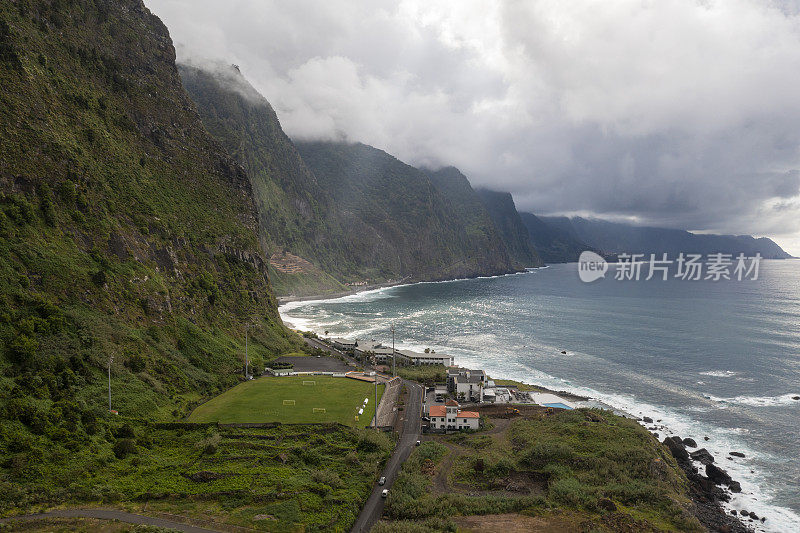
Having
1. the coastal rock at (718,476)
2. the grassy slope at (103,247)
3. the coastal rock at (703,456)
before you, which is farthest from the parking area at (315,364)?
the coastal rock at (718,476)

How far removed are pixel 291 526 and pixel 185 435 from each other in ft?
63.4

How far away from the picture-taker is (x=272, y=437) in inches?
1714

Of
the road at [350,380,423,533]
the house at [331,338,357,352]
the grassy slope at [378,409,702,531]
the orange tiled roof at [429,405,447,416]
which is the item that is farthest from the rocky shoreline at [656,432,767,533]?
the house at [331,338,357,352]

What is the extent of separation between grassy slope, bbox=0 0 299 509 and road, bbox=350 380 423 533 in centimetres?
2092

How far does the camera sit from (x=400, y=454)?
44.3 m

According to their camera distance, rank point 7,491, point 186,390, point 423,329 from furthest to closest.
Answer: point 423,329
point 186,390
point 7,491

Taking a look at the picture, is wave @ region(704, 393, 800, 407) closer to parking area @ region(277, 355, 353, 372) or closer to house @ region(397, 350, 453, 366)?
house @ region(397, 350, 453, 366)

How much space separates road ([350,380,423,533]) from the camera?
32694mm

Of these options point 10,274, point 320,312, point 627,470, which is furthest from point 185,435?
point 320,312

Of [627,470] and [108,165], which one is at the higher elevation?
[108,165]

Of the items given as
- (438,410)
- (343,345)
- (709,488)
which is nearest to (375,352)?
(343,345)

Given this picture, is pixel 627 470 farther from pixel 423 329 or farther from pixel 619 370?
pixel 423 329

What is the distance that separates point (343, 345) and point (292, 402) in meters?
43.0

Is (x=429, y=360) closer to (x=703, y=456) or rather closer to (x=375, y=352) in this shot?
(x=375, y=352)
